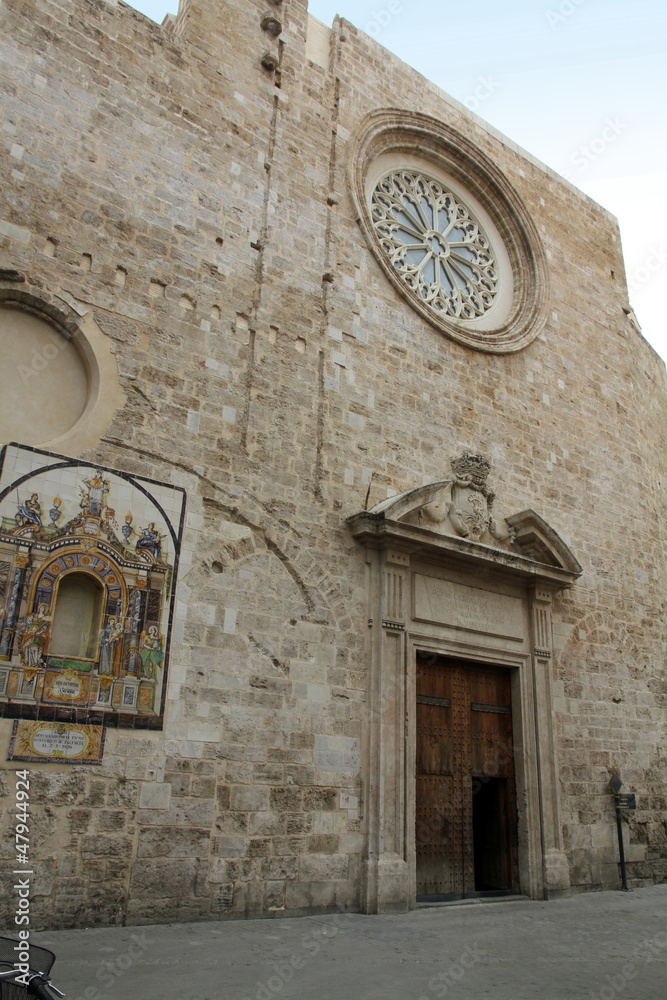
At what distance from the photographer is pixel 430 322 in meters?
8.92

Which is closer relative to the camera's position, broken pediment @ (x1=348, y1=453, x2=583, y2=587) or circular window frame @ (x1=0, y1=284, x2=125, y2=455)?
circular window frame @ (x1=0, y1=284, x2=125, y2=455)

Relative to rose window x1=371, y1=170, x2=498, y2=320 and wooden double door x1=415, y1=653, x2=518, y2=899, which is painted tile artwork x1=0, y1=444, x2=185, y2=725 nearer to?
wooden double door x1=415, y1=653, x2=518, y2=899

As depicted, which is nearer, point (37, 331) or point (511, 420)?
point (37, 331)

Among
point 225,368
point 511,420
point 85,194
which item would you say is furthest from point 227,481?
point 511,420

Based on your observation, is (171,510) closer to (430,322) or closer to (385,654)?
(385,654)

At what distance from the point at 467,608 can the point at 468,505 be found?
108 centimetres

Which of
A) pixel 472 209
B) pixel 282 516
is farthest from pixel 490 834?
pixel 472 209

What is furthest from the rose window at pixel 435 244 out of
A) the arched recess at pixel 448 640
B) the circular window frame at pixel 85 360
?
the circular window frame at pixel 85 360

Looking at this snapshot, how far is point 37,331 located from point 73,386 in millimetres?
494

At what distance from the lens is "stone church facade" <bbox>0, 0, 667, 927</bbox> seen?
18.5 ft

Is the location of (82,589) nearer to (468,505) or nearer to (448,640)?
(448,640)

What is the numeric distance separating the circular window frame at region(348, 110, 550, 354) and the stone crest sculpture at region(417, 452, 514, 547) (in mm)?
1671

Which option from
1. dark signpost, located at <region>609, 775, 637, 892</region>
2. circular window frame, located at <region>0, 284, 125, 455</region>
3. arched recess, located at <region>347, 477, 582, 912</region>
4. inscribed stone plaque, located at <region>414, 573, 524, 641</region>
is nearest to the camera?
circular window frame, located at <region>0, 284, 125, 455</region>

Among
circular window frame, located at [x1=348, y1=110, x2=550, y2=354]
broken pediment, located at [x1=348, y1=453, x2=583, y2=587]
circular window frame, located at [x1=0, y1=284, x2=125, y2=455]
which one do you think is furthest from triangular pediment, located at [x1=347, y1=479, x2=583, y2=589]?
circular window frame, located at [x1=0, y1=284, x2=125, y2=455]
